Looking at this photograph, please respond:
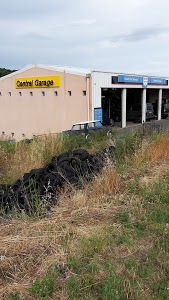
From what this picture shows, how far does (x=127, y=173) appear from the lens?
18.7 feet

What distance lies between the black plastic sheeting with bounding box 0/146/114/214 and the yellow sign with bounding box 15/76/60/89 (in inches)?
811

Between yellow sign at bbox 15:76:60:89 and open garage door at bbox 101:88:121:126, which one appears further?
open garage door at bbox 101:88:121:126

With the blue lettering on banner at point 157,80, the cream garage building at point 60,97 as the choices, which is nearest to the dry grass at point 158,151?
the cream garage building at point 60,97

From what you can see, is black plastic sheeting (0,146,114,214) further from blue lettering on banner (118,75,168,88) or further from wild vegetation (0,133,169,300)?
blue lettering on banner (118,75,168,88)

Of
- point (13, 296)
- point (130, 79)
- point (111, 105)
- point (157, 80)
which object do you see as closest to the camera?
→ point (13, 296)

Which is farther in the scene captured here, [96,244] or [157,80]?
[157,80]

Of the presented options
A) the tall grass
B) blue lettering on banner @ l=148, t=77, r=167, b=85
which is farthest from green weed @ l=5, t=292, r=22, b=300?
blue lettering on banner @ l=148, t=77, r=167, b=85

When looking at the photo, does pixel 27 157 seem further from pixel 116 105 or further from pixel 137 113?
pixel 137 113

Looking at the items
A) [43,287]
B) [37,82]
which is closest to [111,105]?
[37,82]

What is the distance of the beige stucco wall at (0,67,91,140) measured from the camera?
24047mm

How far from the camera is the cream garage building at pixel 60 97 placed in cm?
2373

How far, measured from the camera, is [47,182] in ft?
15.9

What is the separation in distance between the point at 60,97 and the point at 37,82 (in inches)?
131

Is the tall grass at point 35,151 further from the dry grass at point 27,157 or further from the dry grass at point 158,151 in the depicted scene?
the dry grass at point 158,151
